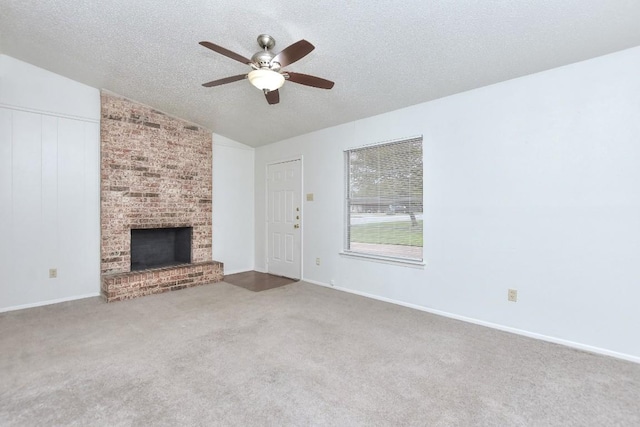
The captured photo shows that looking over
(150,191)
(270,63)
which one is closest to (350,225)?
(270,63)

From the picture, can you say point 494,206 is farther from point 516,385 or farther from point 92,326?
point 92,326

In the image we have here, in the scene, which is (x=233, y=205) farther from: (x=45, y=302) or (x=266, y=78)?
(x=266, y=78)

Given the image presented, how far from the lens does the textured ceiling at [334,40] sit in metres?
2.32

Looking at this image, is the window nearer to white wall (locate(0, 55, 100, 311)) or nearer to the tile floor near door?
the tile floor near door

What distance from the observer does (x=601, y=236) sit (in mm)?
2621

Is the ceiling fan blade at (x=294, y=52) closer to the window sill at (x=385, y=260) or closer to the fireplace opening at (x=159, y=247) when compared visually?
the window sill at (x=385, y=260)

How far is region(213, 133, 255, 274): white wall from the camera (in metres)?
5.59

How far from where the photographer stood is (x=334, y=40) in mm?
2768

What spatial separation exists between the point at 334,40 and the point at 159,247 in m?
4.17

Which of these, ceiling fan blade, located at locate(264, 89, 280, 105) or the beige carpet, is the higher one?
ceiling fan blade, located at locate(264, 89, 280, 105)

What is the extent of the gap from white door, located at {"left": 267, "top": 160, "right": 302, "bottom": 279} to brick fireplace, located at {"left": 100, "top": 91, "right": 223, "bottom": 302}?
1038mm

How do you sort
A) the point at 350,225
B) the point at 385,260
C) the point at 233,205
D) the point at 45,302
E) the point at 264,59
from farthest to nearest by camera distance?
the point at 233,205 → the point at 350,225 → the point at 385,260 → the point at 45,302 → the point at 264,59

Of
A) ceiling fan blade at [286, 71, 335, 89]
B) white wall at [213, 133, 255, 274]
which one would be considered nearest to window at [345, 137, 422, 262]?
ceiling fan blade at [286, 71, 335, 89]

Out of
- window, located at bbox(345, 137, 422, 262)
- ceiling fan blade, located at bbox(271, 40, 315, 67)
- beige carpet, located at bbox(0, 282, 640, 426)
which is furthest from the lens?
window, located at bbox(345, 137, 422, 262)
